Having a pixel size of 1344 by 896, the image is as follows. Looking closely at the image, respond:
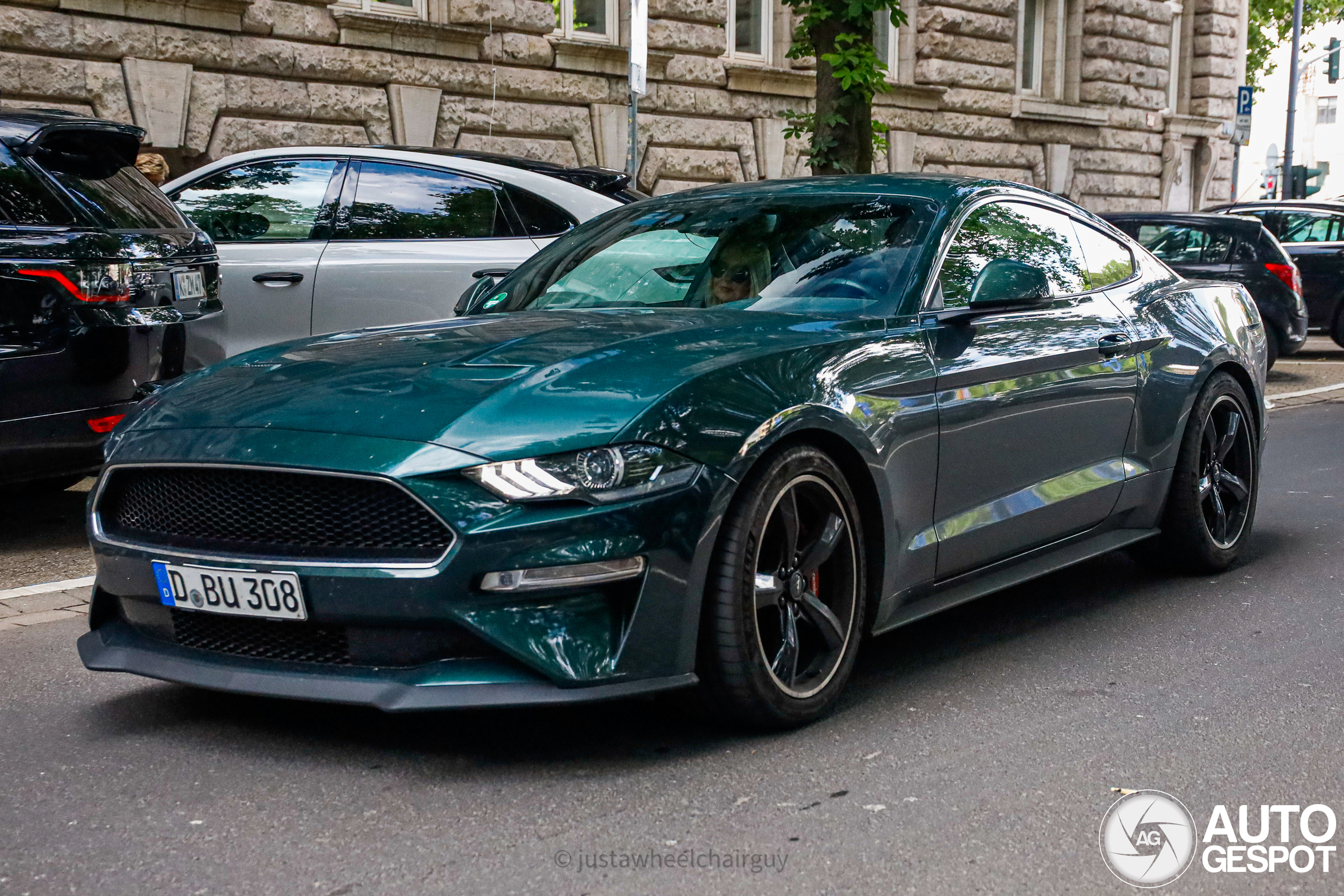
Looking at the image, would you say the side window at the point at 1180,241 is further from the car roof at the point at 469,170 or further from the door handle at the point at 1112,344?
the door handle at the point at 1112,344

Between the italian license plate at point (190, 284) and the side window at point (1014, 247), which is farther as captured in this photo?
the italian license plate at point (190, 284)

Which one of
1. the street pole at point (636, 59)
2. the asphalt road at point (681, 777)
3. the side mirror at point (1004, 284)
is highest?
the street pole at point (636, 59)

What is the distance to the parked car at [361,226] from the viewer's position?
27.2 feet

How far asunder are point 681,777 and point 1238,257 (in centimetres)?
1304

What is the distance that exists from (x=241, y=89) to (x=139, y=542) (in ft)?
37.4

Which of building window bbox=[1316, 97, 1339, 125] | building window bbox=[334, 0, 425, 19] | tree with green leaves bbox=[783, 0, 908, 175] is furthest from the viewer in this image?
building window bbox=[1316, 97, 1339, 125]

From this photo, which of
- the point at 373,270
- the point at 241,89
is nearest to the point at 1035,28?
the point at 241,89

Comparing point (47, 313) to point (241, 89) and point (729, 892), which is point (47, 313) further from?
point (241, 89)

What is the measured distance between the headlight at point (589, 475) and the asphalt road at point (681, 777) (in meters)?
0.65

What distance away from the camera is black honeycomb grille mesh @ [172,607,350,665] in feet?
12.0

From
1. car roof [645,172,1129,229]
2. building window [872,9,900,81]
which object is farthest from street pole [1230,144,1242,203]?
car roof [645,172,1129,229]

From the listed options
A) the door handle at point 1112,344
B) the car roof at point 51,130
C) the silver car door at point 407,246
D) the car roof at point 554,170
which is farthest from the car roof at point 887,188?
the car roof at point 554,170

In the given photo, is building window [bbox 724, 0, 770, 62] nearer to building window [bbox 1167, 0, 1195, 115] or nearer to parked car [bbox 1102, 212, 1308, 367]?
parked car [bbox 1102, 212, 1308, 367]

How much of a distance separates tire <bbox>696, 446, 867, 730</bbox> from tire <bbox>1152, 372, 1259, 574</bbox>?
2.10 meters
